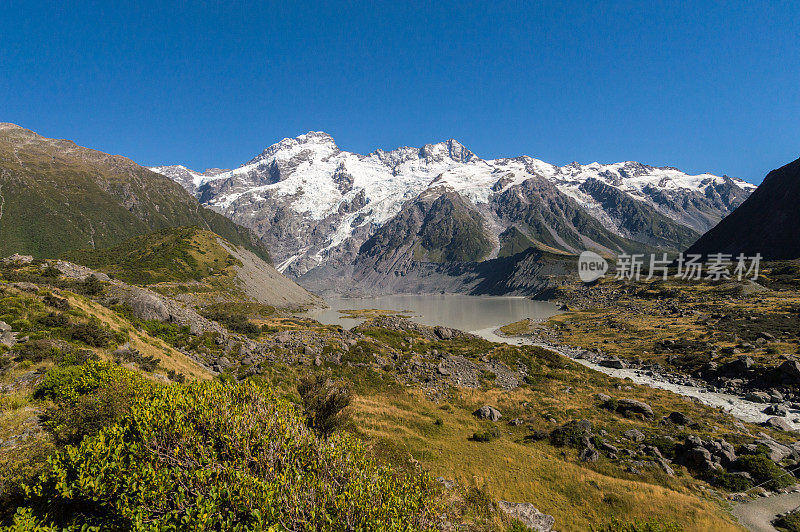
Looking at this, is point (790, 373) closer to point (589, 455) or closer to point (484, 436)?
point (589, 455)

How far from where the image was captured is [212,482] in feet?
33.3

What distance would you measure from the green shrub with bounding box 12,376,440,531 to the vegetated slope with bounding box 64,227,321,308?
11963 centimetres

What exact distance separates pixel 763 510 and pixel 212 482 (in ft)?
107

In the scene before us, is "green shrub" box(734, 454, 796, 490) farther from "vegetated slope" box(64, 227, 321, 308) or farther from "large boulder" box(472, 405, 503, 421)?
"vegetated slope" box(64, 227, 321, 308)

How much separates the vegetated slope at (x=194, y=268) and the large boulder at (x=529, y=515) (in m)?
122

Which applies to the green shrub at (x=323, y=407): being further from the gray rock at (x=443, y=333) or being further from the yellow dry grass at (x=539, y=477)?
the gray rock at (x=443, y=333)

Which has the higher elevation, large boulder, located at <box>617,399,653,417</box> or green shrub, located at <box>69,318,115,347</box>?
green shrub, located at <box>69,318,115,347</box>

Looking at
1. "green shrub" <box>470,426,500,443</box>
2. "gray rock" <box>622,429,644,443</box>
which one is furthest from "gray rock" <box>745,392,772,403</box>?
"green shrub" <box>470,426,500,443</box>

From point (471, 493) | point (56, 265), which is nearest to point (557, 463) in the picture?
point (471, 493)

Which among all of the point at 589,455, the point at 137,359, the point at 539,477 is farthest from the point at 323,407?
the point at 589,455

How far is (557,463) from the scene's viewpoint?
26.1 metres

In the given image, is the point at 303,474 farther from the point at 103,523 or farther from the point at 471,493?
the point at 471,493

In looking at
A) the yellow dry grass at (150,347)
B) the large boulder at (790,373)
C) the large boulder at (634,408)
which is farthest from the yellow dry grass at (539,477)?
the large boulder at (790,373)

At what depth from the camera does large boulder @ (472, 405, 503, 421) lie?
116 feet
